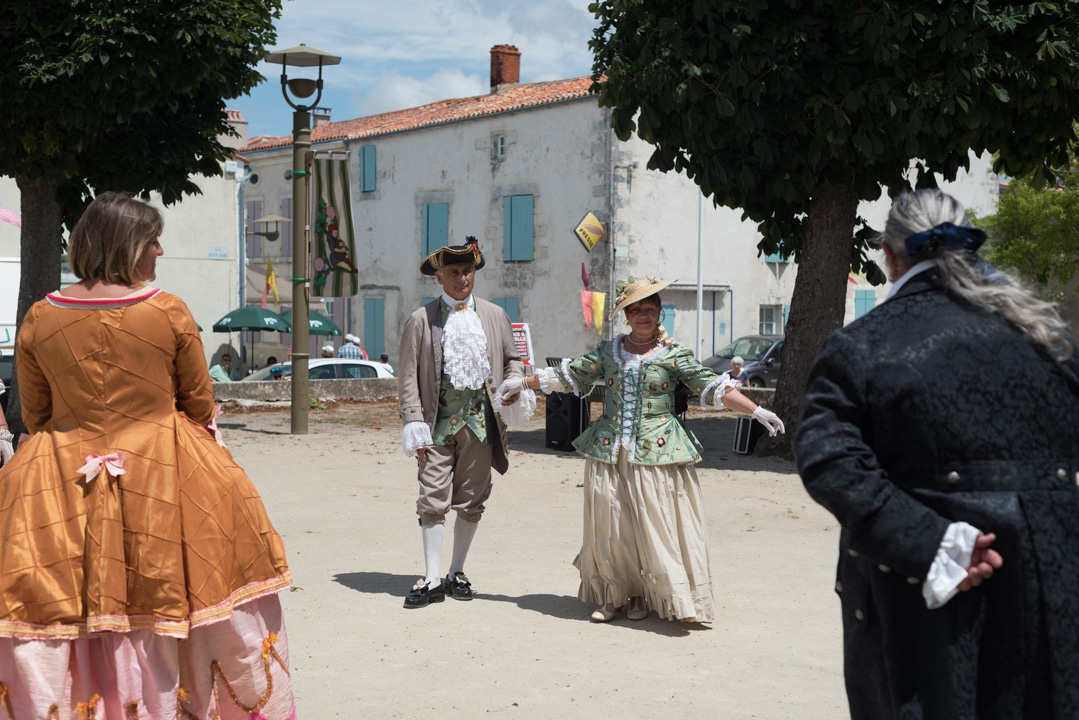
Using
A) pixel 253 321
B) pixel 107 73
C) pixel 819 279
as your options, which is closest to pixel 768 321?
pixel 253 321

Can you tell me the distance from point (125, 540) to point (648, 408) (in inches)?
112

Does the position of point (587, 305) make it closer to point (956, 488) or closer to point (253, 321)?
point (253, 321)

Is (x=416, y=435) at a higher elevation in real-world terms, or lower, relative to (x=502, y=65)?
lower

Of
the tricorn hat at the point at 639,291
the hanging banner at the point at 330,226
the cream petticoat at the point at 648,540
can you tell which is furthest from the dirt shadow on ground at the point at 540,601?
the hanging banner at the point at 330,226

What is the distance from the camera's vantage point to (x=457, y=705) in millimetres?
4453

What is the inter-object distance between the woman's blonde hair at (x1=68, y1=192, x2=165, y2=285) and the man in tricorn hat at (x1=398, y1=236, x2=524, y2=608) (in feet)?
8.40

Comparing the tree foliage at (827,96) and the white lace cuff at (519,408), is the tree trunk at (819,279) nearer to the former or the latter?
the tree foliage at (827,96)

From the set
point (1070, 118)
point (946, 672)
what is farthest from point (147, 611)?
point (1070, 118)

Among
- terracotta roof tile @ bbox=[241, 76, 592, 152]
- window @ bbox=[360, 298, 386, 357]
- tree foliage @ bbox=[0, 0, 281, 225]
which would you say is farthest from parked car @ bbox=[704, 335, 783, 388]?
tree foliage @ bbox=[0, 0, 281, 225]

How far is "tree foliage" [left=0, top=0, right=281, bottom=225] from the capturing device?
1169cm

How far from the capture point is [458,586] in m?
6.23

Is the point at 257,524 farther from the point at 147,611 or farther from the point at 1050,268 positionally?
the point at 1050,268

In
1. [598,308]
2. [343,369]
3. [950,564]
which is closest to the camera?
[950,564]

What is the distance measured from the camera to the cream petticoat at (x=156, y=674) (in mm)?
3418
